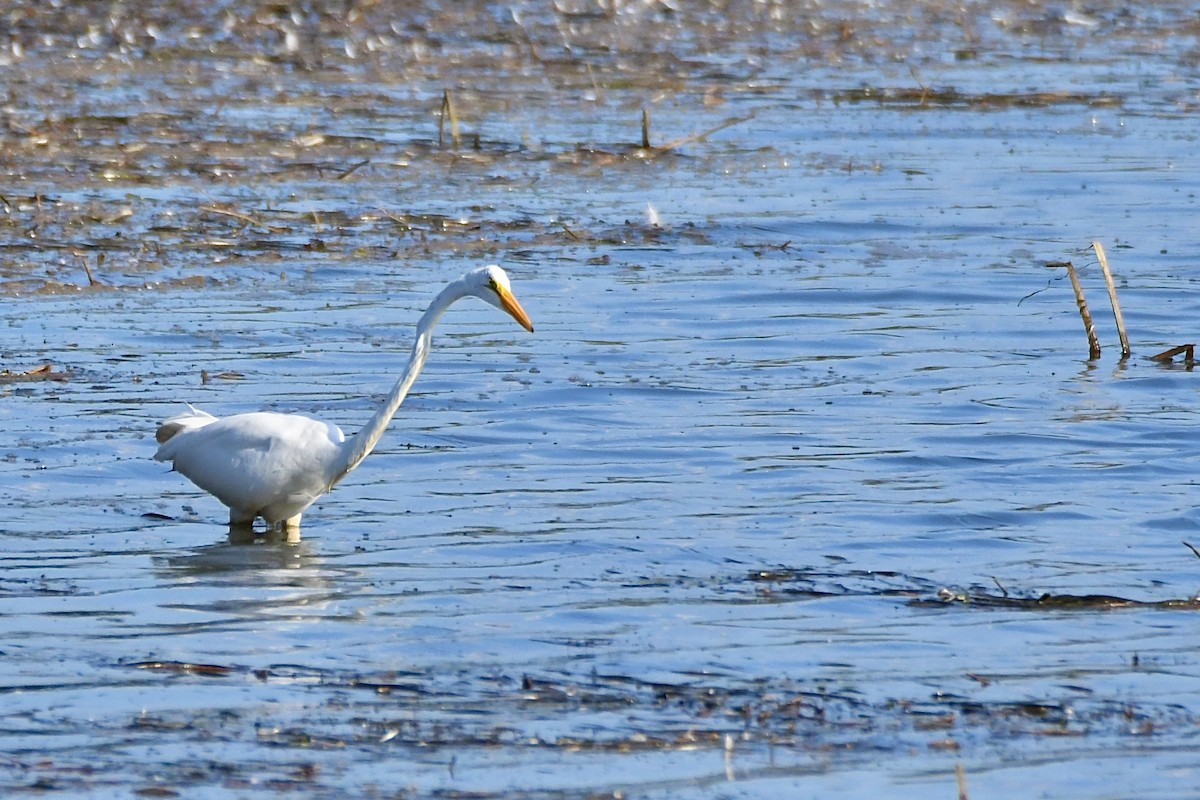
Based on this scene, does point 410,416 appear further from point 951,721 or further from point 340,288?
point 951,721

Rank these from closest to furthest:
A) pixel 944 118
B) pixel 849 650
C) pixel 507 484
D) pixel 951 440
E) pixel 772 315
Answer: pixel 849 650 → pixel 507 484 → pixel 951 440 → pixel 772 315 → pixel 944 118

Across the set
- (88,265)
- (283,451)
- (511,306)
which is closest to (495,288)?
(511,306)

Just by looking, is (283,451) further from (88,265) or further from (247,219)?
(247,219)

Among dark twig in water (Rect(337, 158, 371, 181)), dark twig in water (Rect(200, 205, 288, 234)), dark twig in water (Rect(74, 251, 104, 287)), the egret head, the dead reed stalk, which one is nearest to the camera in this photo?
the egret head

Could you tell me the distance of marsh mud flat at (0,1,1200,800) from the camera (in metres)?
5.55

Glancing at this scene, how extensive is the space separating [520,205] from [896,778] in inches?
390

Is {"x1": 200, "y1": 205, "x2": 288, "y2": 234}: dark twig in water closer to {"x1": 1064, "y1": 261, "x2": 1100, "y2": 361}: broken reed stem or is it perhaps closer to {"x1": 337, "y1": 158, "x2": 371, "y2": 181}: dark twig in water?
{"x1": 337, "y1": 158, "x2": 371, "y2": 181}: dark twig in water

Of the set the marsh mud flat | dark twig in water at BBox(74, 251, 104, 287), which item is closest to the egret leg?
the marsh mud flat

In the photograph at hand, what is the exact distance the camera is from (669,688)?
5.91 m

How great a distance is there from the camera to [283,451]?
7797 millimetres

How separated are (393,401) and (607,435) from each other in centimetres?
184

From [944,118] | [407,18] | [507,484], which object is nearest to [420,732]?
[507,484]

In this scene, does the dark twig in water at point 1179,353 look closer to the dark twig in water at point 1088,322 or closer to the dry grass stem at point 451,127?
the dark twig in water at point 1088,322

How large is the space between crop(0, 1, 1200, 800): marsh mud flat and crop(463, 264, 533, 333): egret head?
797 mm
